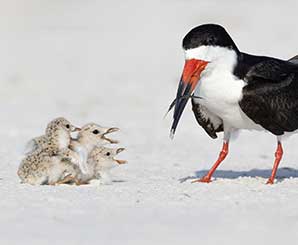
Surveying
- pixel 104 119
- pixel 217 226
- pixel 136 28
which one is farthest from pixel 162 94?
pixel 217 226

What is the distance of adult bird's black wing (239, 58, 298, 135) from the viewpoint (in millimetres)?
6945

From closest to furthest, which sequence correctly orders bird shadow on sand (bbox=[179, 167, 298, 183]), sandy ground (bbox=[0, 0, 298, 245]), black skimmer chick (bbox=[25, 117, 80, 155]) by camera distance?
1. sandy ground (bbox=[0, 0, 298, 245])
2. black skimmer chick (bbox=[25, 117, 80, 155])
3. bird shadow on sand (bbox=[179, 167, 298, 183])

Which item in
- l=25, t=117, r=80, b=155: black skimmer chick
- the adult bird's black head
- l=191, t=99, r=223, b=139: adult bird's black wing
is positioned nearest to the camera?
the adult bird's black head

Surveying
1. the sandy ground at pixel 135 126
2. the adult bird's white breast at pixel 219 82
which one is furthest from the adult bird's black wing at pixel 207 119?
the sandy ground at pixel 135 126

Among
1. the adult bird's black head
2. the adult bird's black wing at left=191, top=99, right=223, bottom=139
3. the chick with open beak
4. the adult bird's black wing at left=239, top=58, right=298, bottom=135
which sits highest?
the adult bird's black head

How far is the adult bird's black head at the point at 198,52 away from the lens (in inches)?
268

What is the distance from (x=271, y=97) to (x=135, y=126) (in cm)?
432

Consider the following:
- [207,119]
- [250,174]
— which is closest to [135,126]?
[250,174]

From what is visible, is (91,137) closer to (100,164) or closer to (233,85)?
(100,164)

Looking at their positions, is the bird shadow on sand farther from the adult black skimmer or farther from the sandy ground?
the adult black skimmer

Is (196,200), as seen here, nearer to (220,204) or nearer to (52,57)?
(220,204)

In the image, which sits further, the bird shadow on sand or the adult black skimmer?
the bird shadow on sand

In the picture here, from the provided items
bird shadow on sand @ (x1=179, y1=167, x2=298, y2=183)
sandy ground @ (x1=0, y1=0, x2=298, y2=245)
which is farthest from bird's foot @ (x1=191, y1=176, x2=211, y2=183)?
bird shadow on sand @ (x1=179, y1=167, x2=298, y2=183)

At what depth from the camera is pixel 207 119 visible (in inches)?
295
